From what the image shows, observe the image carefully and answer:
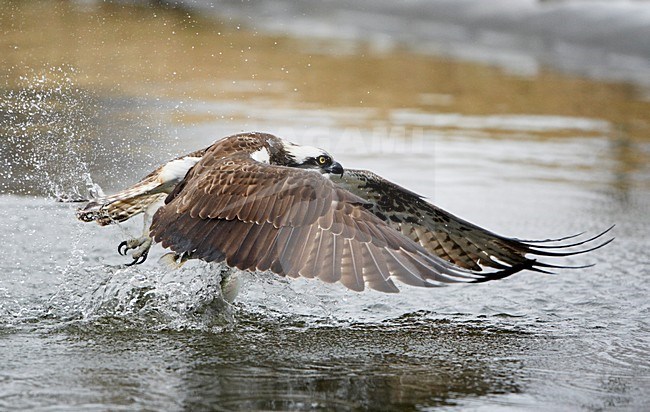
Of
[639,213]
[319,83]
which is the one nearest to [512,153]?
[639,213]

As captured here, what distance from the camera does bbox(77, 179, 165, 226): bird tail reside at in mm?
5715

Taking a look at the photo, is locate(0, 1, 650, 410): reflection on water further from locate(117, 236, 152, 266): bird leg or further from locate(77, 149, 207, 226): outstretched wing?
locate(77, 149, 207, 226): outstretched wing

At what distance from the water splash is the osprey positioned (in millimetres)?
1128

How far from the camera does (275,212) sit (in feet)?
15.7

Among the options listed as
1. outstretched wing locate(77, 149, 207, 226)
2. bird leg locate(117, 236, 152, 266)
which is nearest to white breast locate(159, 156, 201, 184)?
outstretched wing locate(77, 149, 207, 226)

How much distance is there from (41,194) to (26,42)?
634cm

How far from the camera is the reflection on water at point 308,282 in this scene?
14.2 ft

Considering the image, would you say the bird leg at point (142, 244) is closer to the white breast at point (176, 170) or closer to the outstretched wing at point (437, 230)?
the white breast at point (176, 170)

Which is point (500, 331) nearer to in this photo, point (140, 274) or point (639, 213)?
point (140, 274)

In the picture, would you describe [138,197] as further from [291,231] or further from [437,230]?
[437,230]

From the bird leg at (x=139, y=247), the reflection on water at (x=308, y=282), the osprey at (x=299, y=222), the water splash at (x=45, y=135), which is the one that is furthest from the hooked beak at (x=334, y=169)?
the water splash at (x=45, y=135)

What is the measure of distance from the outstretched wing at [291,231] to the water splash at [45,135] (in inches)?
58.1

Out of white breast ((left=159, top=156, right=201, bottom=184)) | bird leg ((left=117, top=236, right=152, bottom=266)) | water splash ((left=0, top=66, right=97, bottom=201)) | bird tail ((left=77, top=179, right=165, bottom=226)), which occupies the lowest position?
bird leg ((left=117, top=236, right=152, bottom=266))

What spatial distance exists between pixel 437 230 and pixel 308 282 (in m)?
0.76
